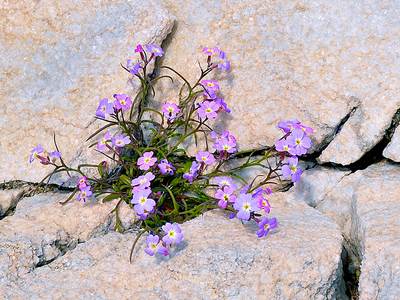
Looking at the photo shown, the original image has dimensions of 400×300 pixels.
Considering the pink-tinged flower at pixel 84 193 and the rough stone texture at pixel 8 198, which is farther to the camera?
the rough stone texture at pixel 8 198

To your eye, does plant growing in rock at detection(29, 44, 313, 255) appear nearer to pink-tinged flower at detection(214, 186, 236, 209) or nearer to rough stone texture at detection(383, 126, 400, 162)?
pink-tinged flower at detection(214, 186, 236, 209)

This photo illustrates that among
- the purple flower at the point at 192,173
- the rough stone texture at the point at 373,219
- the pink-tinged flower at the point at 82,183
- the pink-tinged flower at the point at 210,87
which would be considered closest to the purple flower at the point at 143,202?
the purple flower at the point at 192,173

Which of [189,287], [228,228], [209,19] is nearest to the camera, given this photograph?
[189,287]

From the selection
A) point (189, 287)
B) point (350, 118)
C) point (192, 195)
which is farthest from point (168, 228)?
point (350, 118)

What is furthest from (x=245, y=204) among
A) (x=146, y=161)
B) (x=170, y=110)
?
(x=170, y=110)

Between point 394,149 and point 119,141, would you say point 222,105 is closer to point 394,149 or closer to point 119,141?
point 119,141

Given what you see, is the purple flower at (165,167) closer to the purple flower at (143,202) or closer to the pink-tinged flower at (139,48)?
the purple flower at (143,202)

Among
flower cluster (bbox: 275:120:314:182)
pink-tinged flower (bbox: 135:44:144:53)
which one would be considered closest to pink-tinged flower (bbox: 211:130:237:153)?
flower cluster (bbox: 275:120:314:182)

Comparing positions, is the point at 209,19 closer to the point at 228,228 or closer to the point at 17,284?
the point at 228,228
